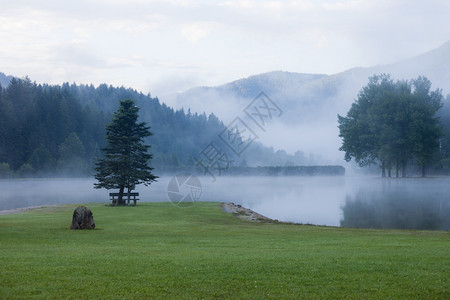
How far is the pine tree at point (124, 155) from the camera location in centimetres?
5053

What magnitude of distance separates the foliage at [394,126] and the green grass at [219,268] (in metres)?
92.5

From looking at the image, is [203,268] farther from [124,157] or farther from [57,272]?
[124,157]

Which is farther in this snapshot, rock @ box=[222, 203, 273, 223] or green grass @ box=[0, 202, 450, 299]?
rock @ box=[222, 203, 273, 223]

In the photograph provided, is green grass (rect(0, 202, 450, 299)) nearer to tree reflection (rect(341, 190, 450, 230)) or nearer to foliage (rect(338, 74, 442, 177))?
tree reflection (rect(341, 190, 450, 230))

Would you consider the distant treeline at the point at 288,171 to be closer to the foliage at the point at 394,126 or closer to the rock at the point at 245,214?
the foliage at the point at 394,126

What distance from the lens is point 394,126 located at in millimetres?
111938

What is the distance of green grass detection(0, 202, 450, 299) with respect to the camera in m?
11.6

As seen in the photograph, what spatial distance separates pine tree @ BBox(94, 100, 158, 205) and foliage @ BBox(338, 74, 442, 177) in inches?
2822

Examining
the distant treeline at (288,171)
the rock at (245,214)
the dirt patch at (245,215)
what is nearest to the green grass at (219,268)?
the dirt patch at (245,215)

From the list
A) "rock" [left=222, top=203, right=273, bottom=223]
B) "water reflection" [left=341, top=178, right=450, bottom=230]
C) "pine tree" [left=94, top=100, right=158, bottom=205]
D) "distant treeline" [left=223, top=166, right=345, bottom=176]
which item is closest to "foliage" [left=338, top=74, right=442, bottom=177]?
"water reflection" [left=341, top=178, right=450, bottom=230]

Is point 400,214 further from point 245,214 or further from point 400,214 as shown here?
point 245,214

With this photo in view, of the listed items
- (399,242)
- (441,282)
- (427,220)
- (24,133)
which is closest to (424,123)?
(427,220)

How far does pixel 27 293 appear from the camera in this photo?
37.2ft

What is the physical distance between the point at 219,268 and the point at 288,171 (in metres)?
168
